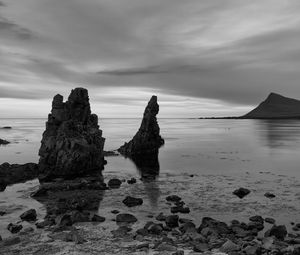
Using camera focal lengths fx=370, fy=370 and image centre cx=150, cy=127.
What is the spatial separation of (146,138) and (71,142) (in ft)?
145

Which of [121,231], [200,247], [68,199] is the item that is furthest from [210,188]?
[200,247]

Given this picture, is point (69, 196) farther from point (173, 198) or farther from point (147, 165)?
point (147, 165)

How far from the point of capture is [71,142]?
70625 mm

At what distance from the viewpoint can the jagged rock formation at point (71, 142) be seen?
68.1m

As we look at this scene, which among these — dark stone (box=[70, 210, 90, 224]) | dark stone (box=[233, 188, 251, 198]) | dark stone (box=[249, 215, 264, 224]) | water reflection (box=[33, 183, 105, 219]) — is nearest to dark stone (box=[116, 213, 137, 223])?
dark stone (box=[70, 210, 90, 224])

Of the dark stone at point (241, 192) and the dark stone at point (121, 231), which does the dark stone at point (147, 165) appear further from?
the dark stone at point (121, 231)

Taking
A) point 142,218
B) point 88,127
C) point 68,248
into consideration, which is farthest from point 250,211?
point 88,127

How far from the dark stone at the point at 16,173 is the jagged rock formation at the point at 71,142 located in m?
1.62

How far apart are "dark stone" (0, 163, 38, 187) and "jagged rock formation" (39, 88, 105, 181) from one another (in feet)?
5.32

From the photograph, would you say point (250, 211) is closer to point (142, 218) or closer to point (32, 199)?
point (142, 218)

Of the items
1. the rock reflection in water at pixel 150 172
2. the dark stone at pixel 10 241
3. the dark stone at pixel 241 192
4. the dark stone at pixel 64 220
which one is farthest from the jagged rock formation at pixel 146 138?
the dark stone at pixel 10 241

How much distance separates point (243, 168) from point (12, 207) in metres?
47.2

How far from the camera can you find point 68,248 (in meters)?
28.0

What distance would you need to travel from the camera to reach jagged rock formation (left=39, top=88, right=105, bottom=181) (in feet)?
224
